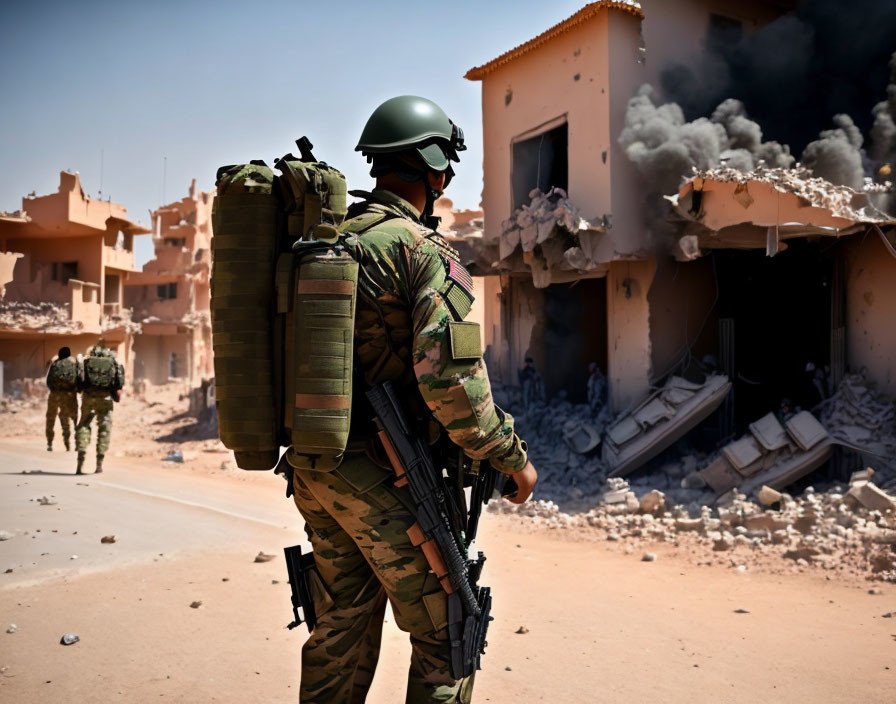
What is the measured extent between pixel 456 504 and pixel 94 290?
1065 inches

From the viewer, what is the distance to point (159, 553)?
5449 millimetres

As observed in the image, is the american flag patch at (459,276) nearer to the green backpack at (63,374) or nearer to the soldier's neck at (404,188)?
the soldier's neck at (404,188)

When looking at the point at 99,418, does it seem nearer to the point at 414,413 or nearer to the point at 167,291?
the point at 414,413

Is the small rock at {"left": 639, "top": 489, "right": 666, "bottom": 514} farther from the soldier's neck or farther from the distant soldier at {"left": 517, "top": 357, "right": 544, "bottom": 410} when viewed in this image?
the soldier's neck

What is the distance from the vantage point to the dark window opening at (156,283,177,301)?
3709cm

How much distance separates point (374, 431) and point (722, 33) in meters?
11.4

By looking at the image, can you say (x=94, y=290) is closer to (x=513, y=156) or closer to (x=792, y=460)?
(x=513, y=156)

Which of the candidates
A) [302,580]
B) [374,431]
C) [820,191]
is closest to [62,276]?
[820,191]

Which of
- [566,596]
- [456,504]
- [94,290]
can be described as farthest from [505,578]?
[94,290]

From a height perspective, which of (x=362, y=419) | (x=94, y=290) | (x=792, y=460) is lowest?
(x=792, y=460)

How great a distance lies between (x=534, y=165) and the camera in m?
12.9

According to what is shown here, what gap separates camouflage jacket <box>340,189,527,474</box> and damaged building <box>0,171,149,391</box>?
25183 millimetres

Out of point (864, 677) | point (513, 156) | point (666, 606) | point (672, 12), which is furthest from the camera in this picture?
point (513, 156)

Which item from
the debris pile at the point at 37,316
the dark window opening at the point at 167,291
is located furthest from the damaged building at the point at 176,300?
the debris pile at the point at 37,316
